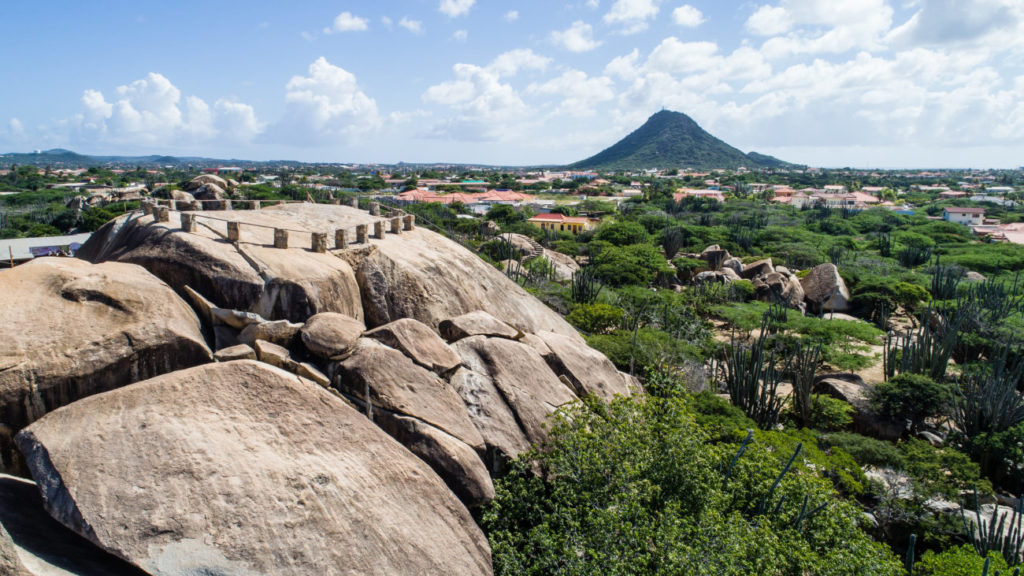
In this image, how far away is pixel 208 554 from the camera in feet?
24.5

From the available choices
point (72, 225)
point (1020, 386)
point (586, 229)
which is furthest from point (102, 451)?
point (586, 229)

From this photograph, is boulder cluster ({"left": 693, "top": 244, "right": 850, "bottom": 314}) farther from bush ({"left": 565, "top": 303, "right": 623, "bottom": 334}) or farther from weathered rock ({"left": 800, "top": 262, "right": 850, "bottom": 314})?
bush ({"left": 565, "top": 303, "right": 623, "bottom": 334})

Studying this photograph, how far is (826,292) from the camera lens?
40.1 metres

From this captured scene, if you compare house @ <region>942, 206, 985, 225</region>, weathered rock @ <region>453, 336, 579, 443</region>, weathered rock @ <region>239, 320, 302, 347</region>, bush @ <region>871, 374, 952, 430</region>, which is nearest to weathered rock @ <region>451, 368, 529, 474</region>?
weathered rock @ <region>453, 336, 579, 443</region>

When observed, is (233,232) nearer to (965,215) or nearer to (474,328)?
(474,328)

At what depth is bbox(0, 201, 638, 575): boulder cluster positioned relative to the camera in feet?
25.2

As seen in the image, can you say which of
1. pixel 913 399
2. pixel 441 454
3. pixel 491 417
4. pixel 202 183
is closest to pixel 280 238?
pixel 491 417

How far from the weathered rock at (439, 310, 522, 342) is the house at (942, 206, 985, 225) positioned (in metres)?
102

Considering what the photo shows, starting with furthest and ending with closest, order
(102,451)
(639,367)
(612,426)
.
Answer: (639,367) < (612,426) < (102,451)

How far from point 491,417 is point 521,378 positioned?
1.49m

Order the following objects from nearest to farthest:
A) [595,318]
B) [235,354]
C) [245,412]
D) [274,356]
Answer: [245,412]
[235,354]
[274,356]
[595,318]

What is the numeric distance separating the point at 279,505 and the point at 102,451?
8.34 ft

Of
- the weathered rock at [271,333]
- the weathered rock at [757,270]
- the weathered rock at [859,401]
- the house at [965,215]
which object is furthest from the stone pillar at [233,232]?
the house at [965,215]

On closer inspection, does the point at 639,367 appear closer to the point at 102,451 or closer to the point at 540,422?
the point at 540,422
